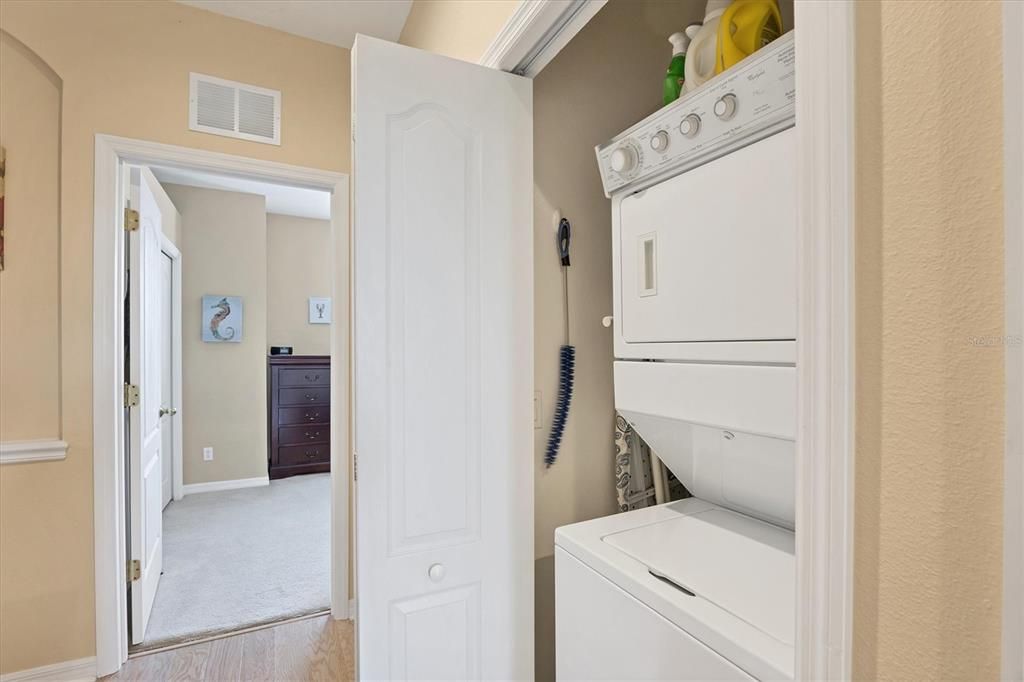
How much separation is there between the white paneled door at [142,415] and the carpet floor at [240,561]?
184 millimetres

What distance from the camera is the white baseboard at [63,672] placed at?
6.08ft

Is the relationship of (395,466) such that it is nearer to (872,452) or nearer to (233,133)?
(872,452)

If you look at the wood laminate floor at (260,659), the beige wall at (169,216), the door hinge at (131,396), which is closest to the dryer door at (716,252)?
the wood laminate floor at (260,659)

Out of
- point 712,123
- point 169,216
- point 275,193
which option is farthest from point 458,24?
point 275,193

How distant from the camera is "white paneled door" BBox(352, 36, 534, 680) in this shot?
4.10 feet

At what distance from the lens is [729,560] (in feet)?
3.51

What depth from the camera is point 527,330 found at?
57.1 inches

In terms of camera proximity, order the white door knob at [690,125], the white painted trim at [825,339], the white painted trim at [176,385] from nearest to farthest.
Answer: the white painted trim at [825,339]
the white door knob at [690,125]
the white painted trim at [176,385]

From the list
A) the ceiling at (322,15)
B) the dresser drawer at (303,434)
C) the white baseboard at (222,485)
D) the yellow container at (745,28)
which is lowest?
the white baseboard at (222,485)

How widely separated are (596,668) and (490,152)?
130cm

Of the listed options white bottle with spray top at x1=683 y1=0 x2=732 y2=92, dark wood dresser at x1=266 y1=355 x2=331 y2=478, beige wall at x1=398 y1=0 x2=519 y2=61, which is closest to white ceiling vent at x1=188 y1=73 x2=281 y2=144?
beige wall at x1=398 y1=0 x2=519 y2=61

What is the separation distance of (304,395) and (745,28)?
Answer: 4995 mm

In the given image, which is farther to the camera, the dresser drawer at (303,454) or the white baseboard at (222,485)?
the dresser drawer at (303,454)

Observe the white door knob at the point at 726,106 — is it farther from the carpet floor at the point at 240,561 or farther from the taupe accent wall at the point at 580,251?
the carpet floor at the point at 240,561
